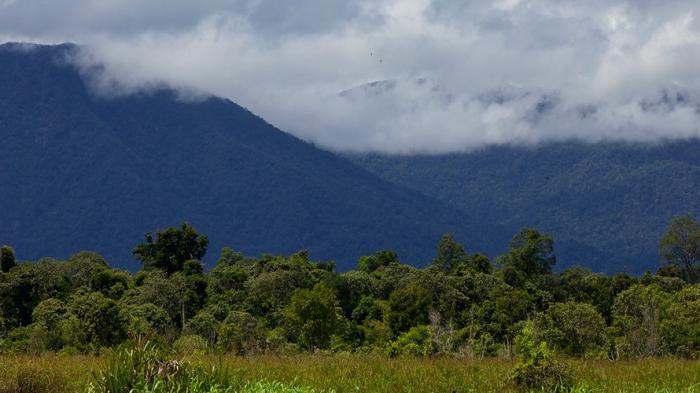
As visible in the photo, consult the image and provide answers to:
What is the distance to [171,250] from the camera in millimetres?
90125

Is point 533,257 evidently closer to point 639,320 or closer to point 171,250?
point 639,320

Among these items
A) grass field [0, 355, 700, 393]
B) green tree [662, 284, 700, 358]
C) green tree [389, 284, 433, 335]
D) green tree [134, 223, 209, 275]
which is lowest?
green tree [389, 284, 433, 335]

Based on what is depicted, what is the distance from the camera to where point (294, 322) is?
169 feet

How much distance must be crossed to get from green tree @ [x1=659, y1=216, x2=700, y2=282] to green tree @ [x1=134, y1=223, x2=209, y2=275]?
5597 centimetres

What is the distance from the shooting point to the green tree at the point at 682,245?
9912 centimetres

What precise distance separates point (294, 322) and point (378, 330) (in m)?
9.37

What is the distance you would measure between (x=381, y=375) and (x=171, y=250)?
76781mm

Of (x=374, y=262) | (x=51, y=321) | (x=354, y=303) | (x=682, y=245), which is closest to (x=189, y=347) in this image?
(x=51, y=321)

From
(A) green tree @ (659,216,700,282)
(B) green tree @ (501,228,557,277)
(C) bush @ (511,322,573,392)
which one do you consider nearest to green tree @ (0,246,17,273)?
(B) green tree @ (501,228,557,277)

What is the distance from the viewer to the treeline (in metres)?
44.8

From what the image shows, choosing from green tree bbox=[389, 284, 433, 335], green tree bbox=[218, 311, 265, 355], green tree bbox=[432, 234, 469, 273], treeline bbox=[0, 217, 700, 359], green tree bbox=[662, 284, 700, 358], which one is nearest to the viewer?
green tree bbox=[662, 284, 700, 358]

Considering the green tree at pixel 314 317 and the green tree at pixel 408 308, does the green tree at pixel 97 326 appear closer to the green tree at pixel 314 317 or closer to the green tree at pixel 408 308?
the green tree at pixel 314 317

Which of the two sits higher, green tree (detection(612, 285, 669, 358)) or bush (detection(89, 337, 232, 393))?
bush (detection(89, 337, 232, 393))

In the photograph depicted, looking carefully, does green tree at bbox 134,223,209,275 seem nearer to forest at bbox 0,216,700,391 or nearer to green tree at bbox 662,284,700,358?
forest at bbox 0,216,700,391
